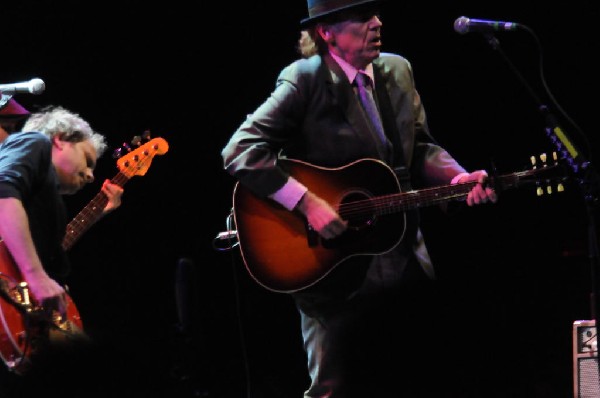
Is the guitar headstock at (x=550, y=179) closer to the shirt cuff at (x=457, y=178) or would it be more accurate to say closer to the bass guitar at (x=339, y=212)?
the bass guitar at (x=339, y=212)

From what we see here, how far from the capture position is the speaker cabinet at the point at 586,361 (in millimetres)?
3732

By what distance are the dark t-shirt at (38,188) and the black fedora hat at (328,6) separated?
4.22ft

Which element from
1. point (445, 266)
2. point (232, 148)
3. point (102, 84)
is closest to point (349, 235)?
point (232, 148)

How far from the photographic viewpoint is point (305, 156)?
3.49m

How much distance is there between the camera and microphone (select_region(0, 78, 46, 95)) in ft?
10.8

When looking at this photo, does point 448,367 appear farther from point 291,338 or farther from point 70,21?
point 70,21

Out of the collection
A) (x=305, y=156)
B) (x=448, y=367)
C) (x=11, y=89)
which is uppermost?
(x=11, y=89)

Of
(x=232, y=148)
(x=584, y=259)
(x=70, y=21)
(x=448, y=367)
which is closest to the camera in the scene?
(x=448, y=367)

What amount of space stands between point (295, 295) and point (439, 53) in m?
2.79

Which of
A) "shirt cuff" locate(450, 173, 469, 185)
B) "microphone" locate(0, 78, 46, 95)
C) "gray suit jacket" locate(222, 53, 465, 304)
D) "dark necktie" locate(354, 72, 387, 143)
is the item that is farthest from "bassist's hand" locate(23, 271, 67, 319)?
"shirt cuff" locate(450, 173, 469, 185)

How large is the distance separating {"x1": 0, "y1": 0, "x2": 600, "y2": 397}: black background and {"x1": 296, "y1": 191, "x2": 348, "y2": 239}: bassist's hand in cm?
191

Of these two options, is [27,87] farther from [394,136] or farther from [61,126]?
[394,136]

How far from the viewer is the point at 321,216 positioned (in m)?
3.31

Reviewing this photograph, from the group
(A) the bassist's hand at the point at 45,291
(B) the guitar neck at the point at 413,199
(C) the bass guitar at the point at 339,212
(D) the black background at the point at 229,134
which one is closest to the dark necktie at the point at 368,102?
(C) the bass guitar at the point at 339,212
